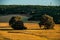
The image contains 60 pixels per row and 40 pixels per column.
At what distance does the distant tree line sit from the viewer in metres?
1.72

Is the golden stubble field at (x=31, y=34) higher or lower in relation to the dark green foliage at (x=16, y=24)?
lower

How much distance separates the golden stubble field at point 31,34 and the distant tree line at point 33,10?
10 cm

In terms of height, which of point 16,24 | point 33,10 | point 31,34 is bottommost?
point 31,34

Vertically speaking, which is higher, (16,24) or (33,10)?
(33,10)

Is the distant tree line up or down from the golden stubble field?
up

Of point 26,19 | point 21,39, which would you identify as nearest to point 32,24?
point 26,19

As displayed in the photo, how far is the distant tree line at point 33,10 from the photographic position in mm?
1716

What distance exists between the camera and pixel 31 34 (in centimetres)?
167

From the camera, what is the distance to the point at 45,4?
175 cm

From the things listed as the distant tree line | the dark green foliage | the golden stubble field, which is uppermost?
the distant tree line

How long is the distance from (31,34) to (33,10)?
0.94ft

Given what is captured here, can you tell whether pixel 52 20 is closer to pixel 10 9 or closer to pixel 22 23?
pixel 22 23

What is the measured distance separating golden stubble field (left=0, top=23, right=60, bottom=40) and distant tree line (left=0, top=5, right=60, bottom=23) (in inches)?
3.9

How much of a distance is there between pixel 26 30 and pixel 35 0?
1.22 feet
